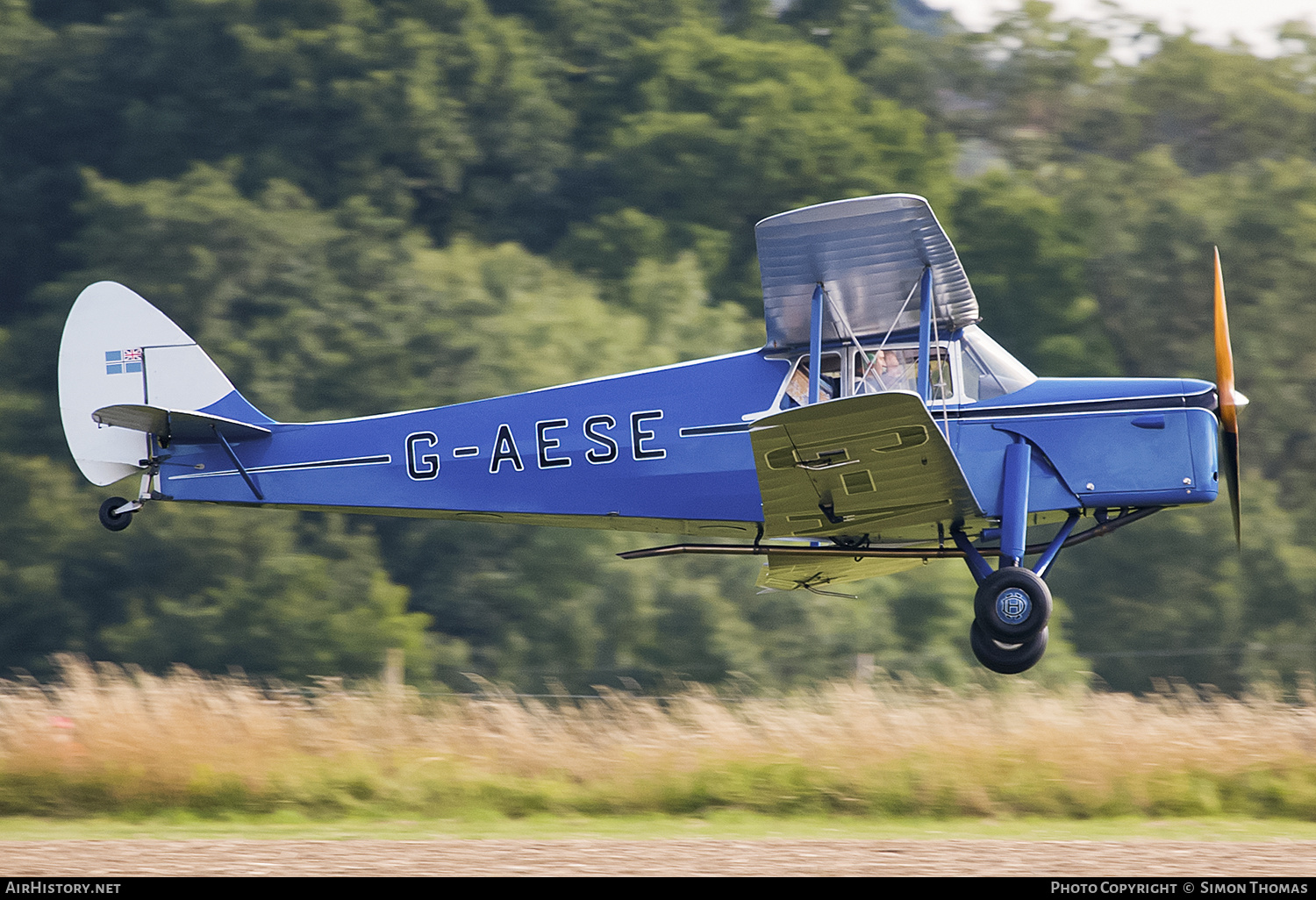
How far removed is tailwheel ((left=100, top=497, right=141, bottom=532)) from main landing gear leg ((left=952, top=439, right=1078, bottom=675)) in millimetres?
5793

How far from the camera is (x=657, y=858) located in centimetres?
886

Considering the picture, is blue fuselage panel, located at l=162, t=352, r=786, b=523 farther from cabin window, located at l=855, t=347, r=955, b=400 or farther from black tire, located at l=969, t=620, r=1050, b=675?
black tire, located at l=969, t=620, r=1050, b=675

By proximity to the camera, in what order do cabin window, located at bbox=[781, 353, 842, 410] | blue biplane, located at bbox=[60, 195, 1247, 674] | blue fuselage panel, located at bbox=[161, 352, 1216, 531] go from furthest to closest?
cabin window, located at bbox=[781, 353, 842, 410] → blue fuselage panel, located at bbox=[161, 352, 1216, 531] → blue biplane, located at bbox=[60, 195, 1247, 674]

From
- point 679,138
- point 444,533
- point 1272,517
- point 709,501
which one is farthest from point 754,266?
point 709,501

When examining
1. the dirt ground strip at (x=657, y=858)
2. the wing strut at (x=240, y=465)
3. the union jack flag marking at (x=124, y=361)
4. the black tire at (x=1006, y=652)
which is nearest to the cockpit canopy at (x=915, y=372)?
the black tire at (x=1006, y=652)

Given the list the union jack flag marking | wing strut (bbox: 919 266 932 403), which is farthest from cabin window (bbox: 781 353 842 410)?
the union jack flag marking

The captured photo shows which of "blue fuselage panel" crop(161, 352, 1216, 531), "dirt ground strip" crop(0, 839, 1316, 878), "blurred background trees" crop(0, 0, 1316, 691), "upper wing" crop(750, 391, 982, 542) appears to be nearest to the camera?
"upper wing" crop(750, 391, 982, 542)

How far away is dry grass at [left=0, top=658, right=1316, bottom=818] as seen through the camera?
10.9 meters

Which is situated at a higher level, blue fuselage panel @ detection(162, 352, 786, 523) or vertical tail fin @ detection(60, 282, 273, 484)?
vertical tail fin @ detection(60, 282, 273, 484)

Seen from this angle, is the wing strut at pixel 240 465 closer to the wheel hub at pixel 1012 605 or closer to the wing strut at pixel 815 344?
Result: the wing strut at pixel 815 344

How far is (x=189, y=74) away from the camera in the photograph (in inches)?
1291

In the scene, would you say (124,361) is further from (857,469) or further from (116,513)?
(857,469)

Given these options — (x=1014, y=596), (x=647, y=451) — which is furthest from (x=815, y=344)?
(x=1014, y=596)

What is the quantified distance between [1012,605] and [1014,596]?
0.05 m
